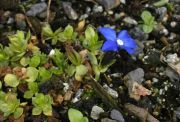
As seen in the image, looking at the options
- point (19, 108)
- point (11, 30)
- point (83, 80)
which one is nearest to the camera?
point (19, 108)

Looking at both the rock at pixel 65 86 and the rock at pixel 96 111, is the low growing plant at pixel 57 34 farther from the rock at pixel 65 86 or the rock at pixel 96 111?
the rock at pixel 96 111

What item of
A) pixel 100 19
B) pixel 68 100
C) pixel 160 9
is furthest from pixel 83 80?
Result: pixel 160 9

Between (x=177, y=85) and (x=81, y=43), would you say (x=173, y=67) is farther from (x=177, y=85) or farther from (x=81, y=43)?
(x=81, y=43)

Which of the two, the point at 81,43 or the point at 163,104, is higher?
the point at 81,43

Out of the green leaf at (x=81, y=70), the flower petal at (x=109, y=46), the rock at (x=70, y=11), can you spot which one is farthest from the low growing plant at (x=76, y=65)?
the rock at (x=70, y=11)

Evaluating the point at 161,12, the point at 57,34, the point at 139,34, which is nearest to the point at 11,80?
the point at 57,34

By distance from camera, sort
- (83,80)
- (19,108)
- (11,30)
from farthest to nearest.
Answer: (11,30)
(83,80)
(19,108)

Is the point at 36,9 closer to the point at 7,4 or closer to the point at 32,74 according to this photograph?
the point at 7,4

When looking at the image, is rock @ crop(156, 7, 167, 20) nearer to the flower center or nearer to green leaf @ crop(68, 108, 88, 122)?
the flower center

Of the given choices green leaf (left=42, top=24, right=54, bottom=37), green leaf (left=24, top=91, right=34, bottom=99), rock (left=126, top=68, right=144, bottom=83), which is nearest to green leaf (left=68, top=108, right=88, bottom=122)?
green leaf (left=24, top=91, right=34, bottom=99)
